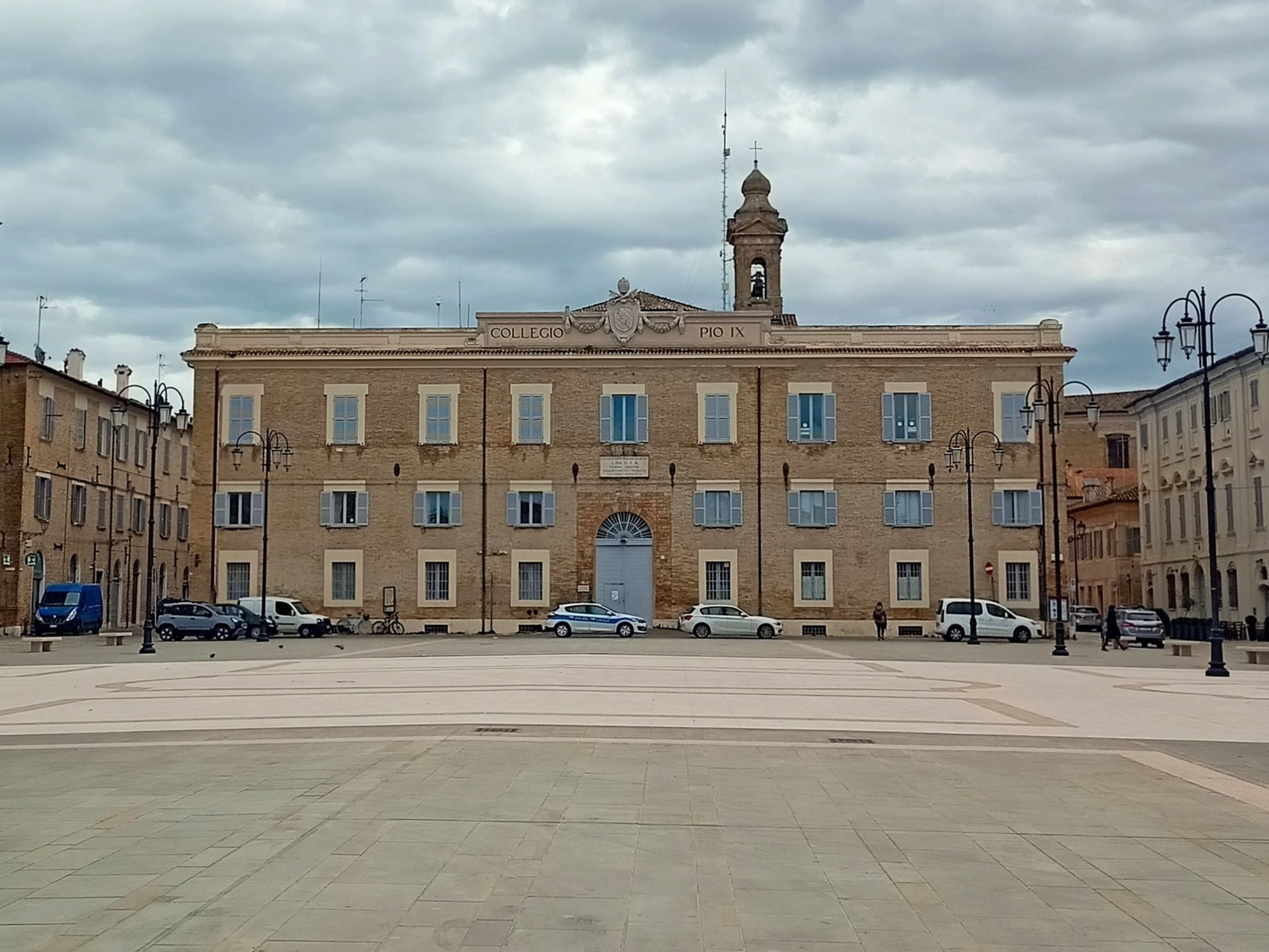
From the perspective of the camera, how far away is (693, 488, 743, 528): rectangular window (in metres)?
48.8

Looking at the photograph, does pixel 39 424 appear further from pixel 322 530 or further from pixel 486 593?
pixel 486 593

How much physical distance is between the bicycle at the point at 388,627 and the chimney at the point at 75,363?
70.6 feet

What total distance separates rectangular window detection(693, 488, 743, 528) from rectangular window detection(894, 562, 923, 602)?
6522 mm

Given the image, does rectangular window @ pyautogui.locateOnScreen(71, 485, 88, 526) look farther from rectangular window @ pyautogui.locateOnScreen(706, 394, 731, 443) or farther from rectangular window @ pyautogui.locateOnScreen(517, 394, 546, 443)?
rectangular window @ pyautogui.locateOnScreen(706, 394, 731, 443)

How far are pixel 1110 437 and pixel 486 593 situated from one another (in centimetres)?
4615

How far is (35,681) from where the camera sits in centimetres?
2389

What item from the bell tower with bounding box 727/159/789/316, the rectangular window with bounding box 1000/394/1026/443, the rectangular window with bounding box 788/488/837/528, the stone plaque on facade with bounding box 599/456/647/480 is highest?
the bell tower with bounding box 727/159/789/316

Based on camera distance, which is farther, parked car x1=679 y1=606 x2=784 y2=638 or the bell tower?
the bell tower

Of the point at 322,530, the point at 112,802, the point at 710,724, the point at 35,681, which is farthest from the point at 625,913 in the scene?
the point at 322,530

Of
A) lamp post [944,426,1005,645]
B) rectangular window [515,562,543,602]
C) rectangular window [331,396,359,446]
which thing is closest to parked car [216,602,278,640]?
rectangular window [331,396,359,446]

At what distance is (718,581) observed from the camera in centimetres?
4872

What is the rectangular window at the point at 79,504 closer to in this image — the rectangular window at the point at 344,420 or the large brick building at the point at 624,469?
the large brick building at the point at 624,469

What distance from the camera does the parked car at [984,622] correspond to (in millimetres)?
45719

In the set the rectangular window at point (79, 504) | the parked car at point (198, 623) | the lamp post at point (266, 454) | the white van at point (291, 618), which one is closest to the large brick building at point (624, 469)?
the lamp post at point (266, 454)
